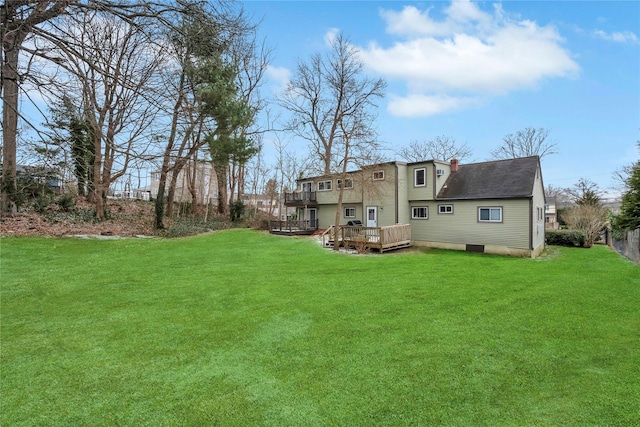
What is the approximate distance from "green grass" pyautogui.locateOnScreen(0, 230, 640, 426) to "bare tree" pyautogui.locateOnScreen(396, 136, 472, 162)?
28.5 meters

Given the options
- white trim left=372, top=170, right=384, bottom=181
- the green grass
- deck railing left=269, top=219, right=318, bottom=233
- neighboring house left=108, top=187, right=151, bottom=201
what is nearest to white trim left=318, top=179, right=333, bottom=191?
deck railing left=269, top=219, right=318, bottom=233

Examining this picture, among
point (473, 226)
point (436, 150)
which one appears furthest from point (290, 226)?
point (436, 150)

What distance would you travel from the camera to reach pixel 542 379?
355 centimetres

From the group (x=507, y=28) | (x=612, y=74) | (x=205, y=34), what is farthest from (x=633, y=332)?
(x=612, y=74)

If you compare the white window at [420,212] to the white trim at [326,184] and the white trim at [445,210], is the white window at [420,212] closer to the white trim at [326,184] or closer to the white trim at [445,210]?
the white trim at [445,210]

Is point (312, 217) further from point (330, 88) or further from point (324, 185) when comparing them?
point (330, 88)

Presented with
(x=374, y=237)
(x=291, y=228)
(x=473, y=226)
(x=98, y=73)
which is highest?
(x=98, y=73)

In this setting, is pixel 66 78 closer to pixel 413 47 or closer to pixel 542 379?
pixel 542 379

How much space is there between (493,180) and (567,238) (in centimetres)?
721

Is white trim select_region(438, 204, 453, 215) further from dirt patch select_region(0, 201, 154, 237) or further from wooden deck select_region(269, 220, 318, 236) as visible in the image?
dirt patch select_region(0, 201, 154, 237)

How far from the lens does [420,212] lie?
19.1 metres

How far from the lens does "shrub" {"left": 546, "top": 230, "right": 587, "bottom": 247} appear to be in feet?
63.2

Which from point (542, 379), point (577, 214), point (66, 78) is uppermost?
point (66, 78)

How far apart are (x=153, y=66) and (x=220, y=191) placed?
24982 millimetres
